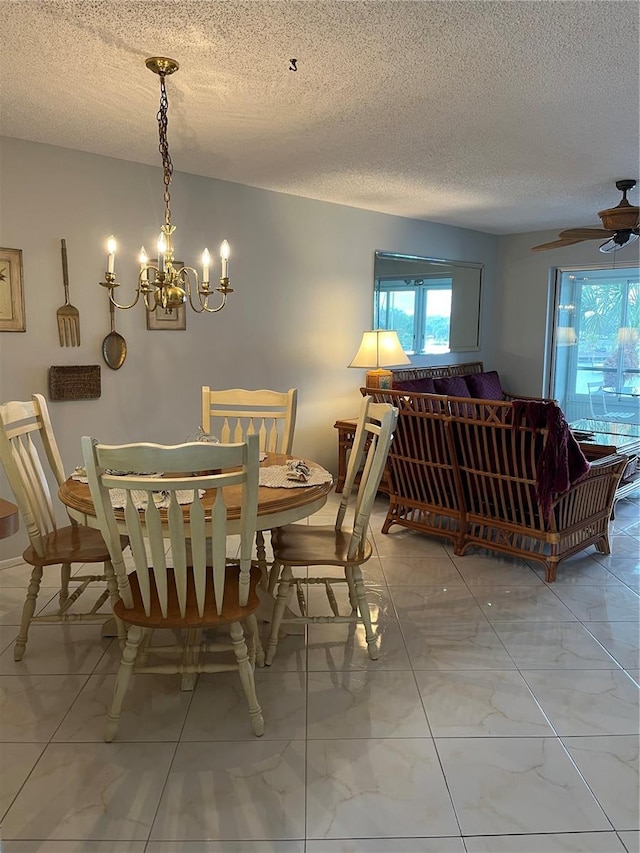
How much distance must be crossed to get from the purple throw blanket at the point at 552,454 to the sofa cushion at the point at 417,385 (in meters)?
2.03

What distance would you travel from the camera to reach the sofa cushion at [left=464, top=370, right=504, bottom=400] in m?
5.94

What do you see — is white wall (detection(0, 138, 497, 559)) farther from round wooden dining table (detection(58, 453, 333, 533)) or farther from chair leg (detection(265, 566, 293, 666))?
chair leg (detection(265, 566, 293, 666))

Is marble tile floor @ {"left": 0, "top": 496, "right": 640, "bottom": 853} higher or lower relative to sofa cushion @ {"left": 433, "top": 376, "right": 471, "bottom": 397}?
lower

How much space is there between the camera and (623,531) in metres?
3.97

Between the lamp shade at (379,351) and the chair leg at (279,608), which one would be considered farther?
the lamp shade at (379,351)

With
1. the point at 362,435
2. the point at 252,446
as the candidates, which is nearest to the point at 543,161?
the point at 362,435

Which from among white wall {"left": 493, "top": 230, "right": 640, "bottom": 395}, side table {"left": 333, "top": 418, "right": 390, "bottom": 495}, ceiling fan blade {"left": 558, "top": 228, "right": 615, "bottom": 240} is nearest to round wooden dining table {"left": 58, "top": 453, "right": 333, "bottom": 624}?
side table {"left": 333, "top": 418, "right": 390, "bottom": 495}

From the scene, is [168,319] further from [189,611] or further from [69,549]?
[189,611]

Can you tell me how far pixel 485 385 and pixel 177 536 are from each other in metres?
4.82

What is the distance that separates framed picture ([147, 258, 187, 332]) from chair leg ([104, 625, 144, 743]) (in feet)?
7.54

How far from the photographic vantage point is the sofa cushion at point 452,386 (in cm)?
541

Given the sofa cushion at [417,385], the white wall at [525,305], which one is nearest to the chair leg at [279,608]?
the sofa cushion at [417,385]

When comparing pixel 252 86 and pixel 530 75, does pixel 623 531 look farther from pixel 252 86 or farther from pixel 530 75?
pixel 252 86

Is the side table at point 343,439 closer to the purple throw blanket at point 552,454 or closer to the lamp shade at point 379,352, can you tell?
the lamp shade at point 379,352
